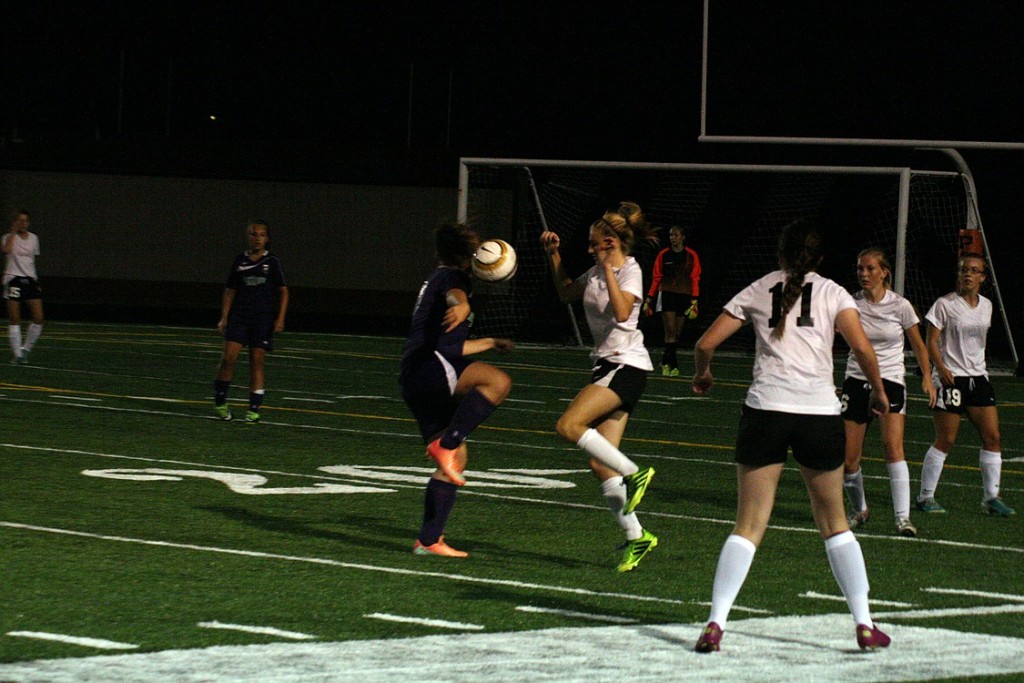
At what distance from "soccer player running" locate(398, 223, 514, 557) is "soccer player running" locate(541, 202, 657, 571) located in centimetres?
49

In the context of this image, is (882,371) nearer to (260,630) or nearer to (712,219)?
(260,630)

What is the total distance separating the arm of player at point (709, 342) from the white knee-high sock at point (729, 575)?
721 millimetres

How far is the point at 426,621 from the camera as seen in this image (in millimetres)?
7578

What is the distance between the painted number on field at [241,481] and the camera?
11906 mm

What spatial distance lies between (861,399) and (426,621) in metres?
4.49

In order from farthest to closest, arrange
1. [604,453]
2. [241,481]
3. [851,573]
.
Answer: [241,481]
[604,453]
[851,573]

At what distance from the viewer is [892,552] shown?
33.1ft

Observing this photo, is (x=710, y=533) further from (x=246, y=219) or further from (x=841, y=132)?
(x=246, y=219)

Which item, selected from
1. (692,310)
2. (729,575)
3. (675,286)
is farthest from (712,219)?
(729,575)

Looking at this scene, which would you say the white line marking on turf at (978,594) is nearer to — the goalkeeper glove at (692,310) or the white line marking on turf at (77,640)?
the white line marking on turf at (77,640)

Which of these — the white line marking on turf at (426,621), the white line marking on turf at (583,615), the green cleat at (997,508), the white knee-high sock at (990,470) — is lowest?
the green cleat at (997,508)

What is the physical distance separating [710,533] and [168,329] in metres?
24.6

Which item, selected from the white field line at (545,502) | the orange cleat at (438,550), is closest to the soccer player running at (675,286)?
the white field line at (545,502)

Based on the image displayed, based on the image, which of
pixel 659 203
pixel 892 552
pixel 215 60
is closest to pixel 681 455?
pixel 892 552
